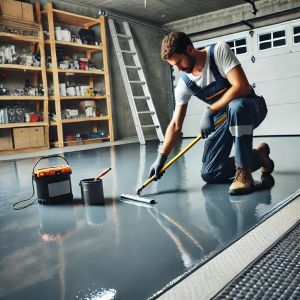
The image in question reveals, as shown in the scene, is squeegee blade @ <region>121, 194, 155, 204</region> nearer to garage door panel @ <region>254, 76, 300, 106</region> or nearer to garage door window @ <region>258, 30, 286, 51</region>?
garage door panel @ <region>254, 76, 300, 106</region>

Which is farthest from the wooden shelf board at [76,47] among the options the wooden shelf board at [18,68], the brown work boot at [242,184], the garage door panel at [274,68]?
the brown work boot at [242,184]

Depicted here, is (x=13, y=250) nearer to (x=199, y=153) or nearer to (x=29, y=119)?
(x=199, y=153)

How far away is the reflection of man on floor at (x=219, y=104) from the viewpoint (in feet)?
6.85

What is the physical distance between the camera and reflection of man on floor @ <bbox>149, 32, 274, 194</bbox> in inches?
82.2

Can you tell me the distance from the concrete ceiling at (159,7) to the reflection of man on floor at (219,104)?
17.6ft

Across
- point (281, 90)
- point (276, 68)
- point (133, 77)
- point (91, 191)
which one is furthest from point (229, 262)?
point (133, 77)

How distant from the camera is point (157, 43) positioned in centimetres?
875

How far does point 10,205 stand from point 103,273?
1371mm

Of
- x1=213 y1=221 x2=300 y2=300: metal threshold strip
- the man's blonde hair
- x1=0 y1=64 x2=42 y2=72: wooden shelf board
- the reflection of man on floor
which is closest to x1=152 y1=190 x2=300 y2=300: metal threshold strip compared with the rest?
x1=213 y1=221 x2=300 y2=300: metal threshold strip

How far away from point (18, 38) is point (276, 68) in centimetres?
525

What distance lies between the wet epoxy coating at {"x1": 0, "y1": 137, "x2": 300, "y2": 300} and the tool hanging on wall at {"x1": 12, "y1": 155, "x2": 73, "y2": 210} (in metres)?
0.08

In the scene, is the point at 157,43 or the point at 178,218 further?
the point at 157,43

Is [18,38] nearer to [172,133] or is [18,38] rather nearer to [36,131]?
[36,131]

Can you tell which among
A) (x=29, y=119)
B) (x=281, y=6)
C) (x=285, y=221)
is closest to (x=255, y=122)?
(x=285, y=221)
